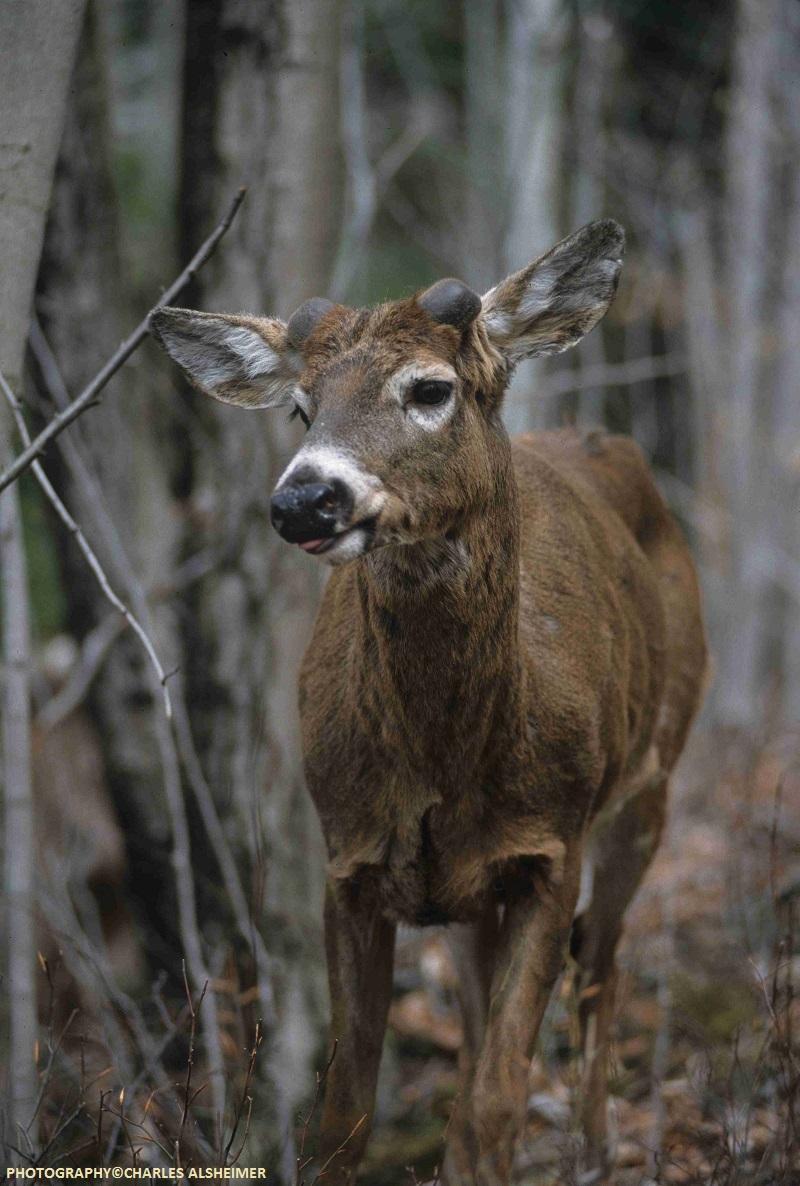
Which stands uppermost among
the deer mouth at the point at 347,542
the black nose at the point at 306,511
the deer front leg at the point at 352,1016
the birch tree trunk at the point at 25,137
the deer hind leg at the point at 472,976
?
the birch tree trunk at the point at 25,137

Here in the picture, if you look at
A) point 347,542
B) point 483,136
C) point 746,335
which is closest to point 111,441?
point 347,542

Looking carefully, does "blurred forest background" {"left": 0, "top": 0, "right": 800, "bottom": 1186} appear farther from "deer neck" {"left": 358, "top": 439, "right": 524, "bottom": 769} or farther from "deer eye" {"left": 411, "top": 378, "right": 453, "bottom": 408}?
"deer eye" {"left": 411, "top": 378, "right": 453, "bottom": 408}

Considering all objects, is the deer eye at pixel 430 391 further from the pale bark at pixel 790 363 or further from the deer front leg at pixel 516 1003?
the pale bark at pixel 790 363

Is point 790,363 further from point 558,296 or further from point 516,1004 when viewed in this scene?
point 516,1004

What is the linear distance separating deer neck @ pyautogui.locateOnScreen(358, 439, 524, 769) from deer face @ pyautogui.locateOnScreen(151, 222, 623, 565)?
4.3 inches

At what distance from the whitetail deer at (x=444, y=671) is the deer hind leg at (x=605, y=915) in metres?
0.96

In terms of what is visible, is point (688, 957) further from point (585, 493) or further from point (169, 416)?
point (169, 416)

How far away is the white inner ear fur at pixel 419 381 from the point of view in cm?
376

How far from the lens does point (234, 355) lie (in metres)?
4.34

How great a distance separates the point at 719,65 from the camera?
14.8 meters

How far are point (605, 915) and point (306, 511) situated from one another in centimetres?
302

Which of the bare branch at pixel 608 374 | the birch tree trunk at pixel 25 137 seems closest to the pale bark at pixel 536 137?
the bare branch at pixel 608 374

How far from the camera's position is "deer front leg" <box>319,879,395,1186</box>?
4.20 m

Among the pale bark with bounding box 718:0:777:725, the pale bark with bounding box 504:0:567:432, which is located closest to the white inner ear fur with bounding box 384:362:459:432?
the pale bark with bounding box 504:0:567:432
